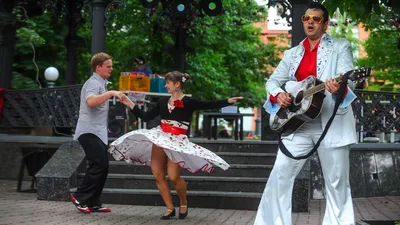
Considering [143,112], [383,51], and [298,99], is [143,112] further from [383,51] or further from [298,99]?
[383,51]

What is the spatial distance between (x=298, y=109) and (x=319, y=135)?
11.7 inches

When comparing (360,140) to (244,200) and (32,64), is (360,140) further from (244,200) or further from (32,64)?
(32,64)

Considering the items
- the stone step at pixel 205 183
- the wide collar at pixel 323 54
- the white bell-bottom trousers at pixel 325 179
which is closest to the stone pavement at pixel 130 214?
the stone step at pixel 205 183

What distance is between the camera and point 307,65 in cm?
715

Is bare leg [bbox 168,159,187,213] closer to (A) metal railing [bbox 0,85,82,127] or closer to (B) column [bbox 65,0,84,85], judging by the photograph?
(A) metal railing [bbox 0,85,82,127]

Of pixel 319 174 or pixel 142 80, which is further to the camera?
pixel 142 80

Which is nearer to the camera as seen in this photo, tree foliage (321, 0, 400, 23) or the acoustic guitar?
the acoustic guitar

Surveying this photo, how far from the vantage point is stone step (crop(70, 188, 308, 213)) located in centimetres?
1148

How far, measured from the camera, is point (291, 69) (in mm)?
7254

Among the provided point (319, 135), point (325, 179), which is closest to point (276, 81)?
point (319, 135)

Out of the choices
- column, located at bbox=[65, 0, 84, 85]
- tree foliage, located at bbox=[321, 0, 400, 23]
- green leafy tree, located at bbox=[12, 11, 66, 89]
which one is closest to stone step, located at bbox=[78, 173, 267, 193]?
tree foliage, located at bbox=[321, 0, 400, 23]

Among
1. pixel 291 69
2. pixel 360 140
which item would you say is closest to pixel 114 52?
pixel 360 140

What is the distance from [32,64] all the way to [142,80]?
44.3 ft

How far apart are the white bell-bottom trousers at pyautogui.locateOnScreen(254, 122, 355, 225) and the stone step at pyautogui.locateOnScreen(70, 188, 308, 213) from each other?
422 cm
